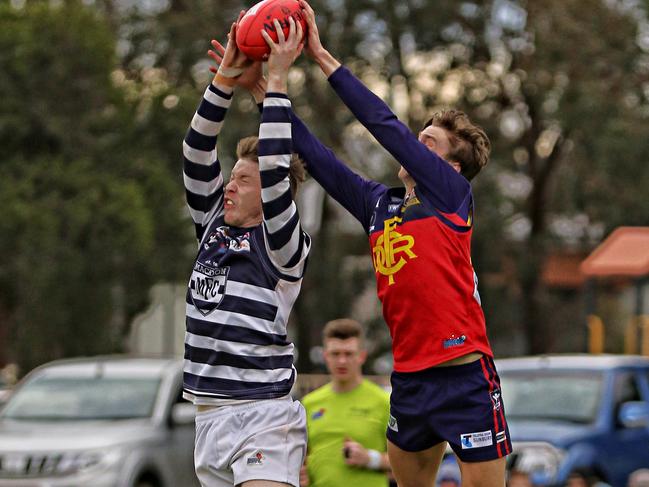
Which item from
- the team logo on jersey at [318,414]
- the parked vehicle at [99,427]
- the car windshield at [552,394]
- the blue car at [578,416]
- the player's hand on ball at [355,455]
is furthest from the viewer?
the car windshield at [552,394]

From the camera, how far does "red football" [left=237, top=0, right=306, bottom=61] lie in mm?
5414

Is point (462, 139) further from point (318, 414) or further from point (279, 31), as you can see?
point (318, 414)

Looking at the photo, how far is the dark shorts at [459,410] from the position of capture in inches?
212

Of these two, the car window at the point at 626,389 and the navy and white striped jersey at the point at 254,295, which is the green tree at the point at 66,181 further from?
the navy and white striped jersey at the point at 254,295

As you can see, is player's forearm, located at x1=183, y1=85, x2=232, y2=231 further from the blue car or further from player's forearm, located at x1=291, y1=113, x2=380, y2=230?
the blue car

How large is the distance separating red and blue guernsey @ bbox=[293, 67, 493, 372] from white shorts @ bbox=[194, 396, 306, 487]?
1.63 ft

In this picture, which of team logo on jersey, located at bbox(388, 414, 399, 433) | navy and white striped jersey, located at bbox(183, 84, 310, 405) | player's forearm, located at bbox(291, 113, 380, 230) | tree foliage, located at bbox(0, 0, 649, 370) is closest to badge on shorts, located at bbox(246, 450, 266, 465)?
navy and white striped jersey, located at bbox(183, 84, 310, 405)

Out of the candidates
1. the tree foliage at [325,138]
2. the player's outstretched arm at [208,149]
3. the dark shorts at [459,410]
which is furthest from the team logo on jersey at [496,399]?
the tree foliage at [325,138]

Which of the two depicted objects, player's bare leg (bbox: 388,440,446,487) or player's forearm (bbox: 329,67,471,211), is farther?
player's bare leg (bbox: 388,440,446,487)

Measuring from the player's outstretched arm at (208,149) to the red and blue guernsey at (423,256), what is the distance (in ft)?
1.43

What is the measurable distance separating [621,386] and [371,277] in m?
20.5

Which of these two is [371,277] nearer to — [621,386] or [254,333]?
[621,386]

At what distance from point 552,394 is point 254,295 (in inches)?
305

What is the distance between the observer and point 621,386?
12.9 metres
